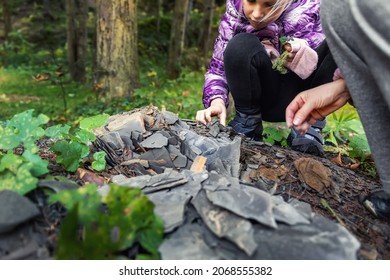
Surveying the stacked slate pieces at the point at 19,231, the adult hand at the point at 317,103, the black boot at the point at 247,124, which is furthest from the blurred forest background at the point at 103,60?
the stacked slate pieces at the point at 19,231

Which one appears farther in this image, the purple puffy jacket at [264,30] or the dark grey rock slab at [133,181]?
the purple puffy jacket at [264,30]

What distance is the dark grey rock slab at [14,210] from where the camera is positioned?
107 centimetres

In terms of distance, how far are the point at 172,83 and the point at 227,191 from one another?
6.12 m

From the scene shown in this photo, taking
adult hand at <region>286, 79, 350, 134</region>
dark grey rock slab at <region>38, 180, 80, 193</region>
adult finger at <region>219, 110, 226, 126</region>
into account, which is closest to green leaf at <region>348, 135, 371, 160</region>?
adult hand at <region>286, 79, 350, 134</region>

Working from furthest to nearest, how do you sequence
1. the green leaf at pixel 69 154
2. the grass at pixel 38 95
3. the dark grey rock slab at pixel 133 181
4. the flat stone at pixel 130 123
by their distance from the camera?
the grass at pixel 38 95 → the flat stone at pixel 130 123 → the green leaf at pixel 69 154 → the dark grey rock slab at pixel 133 181

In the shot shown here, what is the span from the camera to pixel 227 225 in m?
1.17

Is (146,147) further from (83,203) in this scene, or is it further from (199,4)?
(199,4)

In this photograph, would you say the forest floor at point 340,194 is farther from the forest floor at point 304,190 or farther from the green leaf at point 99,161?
the green leaf at point 99,161

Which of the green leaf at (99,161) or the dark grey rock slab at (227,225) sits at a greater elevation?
the dark grey rock slab at (227,225)

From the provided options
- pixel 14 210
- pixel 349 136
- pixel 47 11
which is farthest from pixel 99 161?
pixel 47 11

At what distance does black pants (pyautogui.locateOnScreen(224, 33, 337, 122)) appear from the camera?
2295 millimetres

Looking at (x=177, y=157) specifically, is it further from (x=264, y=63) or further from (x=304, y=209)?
(x=264, y=63)

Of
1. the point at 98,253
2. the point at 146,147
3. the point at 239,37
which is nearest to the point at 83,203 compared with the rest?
the point at 98,253

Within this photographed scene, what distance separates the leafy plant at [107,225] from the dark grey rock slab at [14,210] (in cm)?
7
